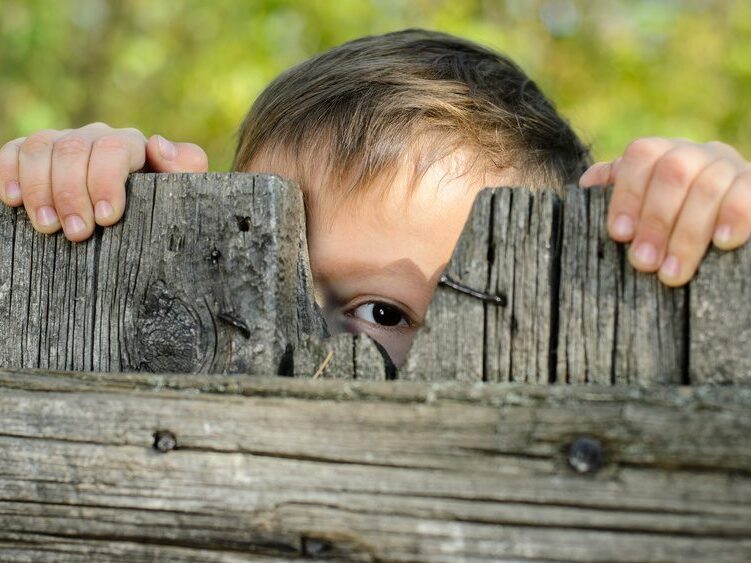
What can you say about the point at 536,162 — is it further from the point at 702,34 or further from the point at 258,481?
the point at 702,34

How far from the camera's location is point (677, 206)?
1633 millimetres

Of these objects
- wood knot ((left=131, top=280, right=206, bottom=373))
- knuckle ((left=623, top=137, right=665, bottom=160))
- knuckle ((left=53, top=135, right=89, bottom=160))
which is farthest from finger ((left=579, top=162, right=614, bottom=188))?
knuckle ((left=53, top=135, right=89, bottom=160))

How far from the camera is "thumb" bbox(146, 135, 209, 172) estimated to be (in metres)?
2.29

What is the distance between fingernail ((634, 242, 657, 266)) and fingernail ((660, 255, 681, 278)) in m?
0.02

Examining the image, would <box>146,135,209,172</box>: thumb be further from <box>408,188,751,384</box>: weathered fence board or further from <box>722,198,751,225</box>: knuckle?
<box>722,198,751,225</box>: knuckle

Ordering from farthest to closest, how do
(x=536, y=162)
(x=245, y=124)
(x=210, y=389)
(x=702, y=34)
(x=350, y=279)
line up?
1. (x=702, y=34)
2. (x=245, y=124)
3. (x=536, y=162)
4. (x=350, y=279)
5. (x=210, y=389)

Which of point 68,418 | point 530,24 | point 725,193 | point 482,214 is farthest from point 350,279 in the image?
point 530,24

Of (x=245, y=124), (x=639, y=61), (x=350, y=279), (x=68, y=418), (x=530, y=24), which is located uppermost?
(x=530, y=24)

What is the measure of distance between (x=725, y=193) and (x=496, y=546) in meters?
0.76

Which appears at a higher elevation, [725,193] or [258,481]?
[725,193]

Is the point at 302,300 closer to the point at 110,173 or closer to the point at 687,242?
the point at 110,173

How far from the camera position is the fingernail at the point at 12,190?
2.04 meters

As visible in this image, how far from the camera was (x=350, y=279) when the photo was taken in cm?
247

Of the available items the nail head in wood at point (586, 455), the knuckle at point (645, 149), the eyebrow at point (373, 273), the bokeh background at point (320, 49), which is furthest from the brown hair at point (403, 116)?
the bokeh background at point (320, 49)
